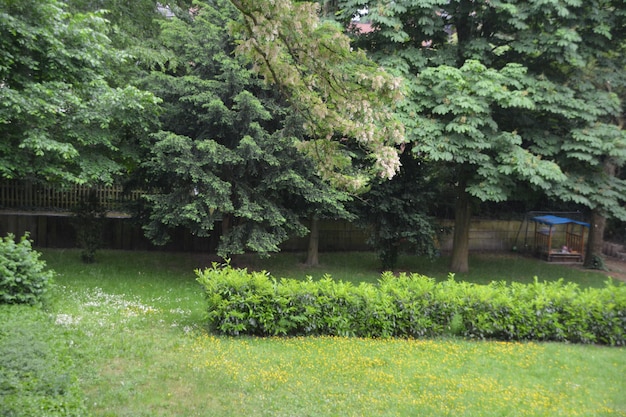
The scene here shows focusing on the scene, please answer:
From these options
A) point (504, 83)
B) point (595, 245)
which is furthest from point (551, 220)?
point (504, 83)

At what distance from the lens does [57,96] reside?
9.65 m

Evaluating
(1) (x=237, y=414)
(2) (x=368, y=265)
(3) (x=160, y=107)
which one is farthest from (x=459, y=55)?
(1) (x=237, y=414)

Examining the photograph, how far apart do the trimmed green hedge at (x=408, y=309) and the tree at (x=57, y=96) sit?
4283 mm

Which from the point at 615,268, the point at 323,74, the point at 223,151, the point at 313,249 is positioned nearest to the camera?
Answer: the point at 323,74

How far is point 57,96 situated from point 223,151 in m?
3.42

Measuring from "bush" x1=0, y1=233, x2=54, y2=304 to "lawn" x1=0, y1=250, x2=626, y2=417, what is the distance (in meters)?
0.44

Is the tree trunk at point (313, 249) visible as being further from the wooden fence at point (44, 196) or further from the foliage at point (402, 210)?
the wooden fence at point (44, 196)

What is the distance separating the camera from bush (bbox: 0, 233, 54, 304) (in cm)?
709

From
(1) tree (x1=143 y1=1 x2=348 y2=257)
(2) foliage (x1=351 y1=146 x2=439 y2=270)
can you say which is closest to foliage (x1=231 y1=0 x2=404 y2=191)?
(1) tree (x1=143 y1=1 x2=348 y2=257)

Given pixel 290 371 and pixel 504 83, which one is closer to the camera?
pixel 290 371

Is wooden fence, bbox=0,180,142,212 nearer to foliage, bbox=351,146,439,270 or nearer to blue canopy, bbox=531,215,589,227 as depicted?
foliage, bbox=351,146,439,270

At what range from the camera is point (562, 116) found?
→ 13391 mm

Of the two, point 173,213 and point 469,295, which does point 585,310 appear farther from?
point 173,213

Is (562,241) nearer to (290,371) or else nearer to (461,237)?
(461,237)
